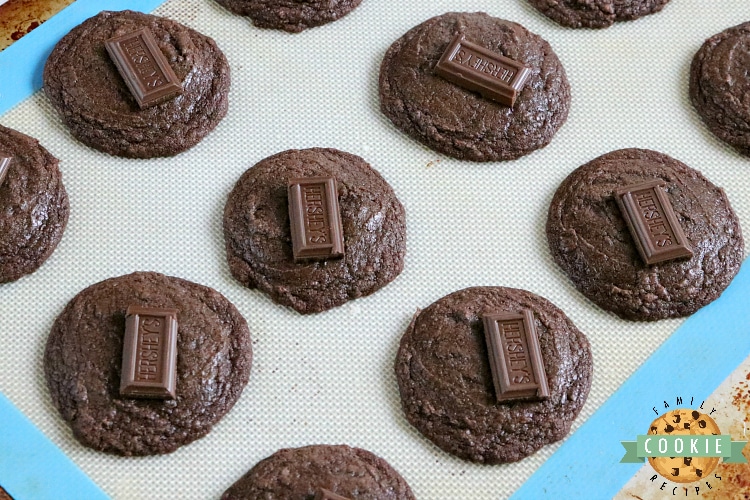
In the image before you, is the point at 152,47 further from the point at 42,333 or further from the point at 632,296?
the point at 632,296

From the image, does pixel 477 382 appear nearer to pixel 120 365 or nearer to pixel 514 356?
pixel 514 356

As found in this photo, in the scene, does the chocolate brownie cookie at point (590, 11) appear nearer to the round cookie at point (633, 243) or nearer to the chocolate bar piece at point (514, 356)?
the round cookie at point (633, 243)

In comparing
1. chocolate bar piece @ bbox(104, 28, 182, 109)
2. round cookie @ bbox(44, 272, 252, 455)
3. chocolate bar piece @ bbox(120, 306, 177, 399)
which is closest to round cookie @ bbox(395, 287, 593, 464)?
round cookie @ bbox(44, 272, 252, 455)

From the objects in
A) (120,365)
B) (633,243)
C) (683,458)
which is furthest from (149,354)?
(683,458)

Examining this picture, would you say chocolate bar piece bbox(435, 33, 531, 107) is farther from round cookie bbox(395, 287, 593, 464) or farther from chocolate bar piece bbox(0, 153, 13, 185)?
chocolate bar piece bbox(0, 153, 13, 185)

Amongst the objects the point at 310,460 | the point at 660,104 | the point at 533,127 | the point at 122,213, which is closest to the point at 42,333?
the point at 122,213
